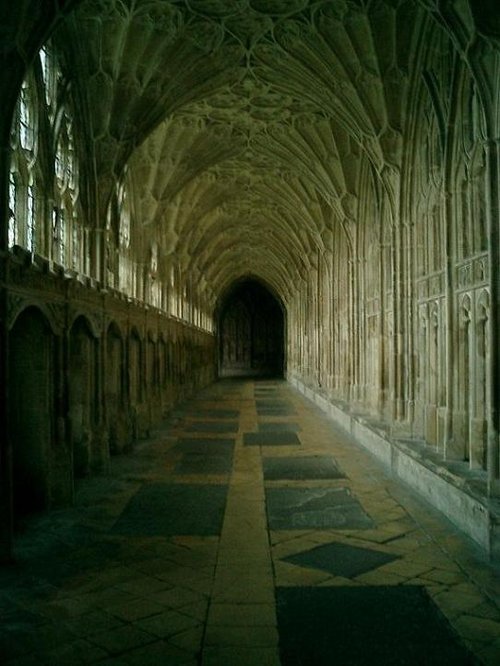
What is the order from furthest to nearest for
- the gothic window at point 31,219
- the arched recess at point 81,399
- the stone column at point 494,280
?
the arched recess at point 81,399 → the gothic window at point 31,219 → the stone column at point 494,280

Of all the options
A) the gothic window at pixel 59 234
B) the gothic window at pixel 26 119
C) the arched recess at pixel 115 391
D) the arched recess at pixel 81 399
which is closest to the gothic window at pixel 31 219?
the gothic window at pixel 26 119

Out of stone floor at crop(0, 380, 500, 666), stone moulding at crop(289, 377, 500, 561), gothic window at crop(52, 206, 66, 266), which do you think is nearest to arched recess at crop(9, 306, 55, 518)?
stone floor at crop(0, 380, 500, 666)

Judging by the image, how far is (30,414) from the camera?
8789 millimetres

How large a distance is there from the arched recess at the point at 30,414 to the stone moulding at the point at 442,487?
5372 millimetres

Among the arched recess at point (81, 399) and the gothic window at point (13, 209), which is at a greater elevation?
the gothic window at point (13, 209)

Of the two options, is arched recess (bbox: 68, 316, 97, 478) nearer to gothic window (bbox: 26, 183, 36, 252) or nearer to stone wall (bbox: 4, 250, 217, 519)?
stone wall (bbox: 4, 250, 217, 519)

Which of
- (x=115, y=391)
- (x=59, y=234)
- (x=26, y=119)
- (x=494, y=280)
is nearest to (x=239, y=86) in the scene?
(x=59, y=234)

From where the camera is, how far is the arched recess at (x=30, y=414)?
8727mm

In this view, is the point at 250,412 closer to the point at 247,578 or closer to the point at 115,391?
the point at 115,391

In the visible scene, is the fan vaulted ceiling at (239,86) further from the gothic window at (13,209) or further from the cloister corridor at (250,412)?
the gothic window at (13,209)

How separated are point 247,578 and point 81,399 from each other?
231 inches

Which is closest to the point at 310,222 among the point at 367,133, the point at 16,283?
the point at 367,133

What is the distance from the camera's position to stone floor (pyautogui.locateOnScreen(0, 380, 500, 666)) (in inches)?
184

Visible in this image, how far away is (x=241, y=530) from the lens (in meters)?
7.75
